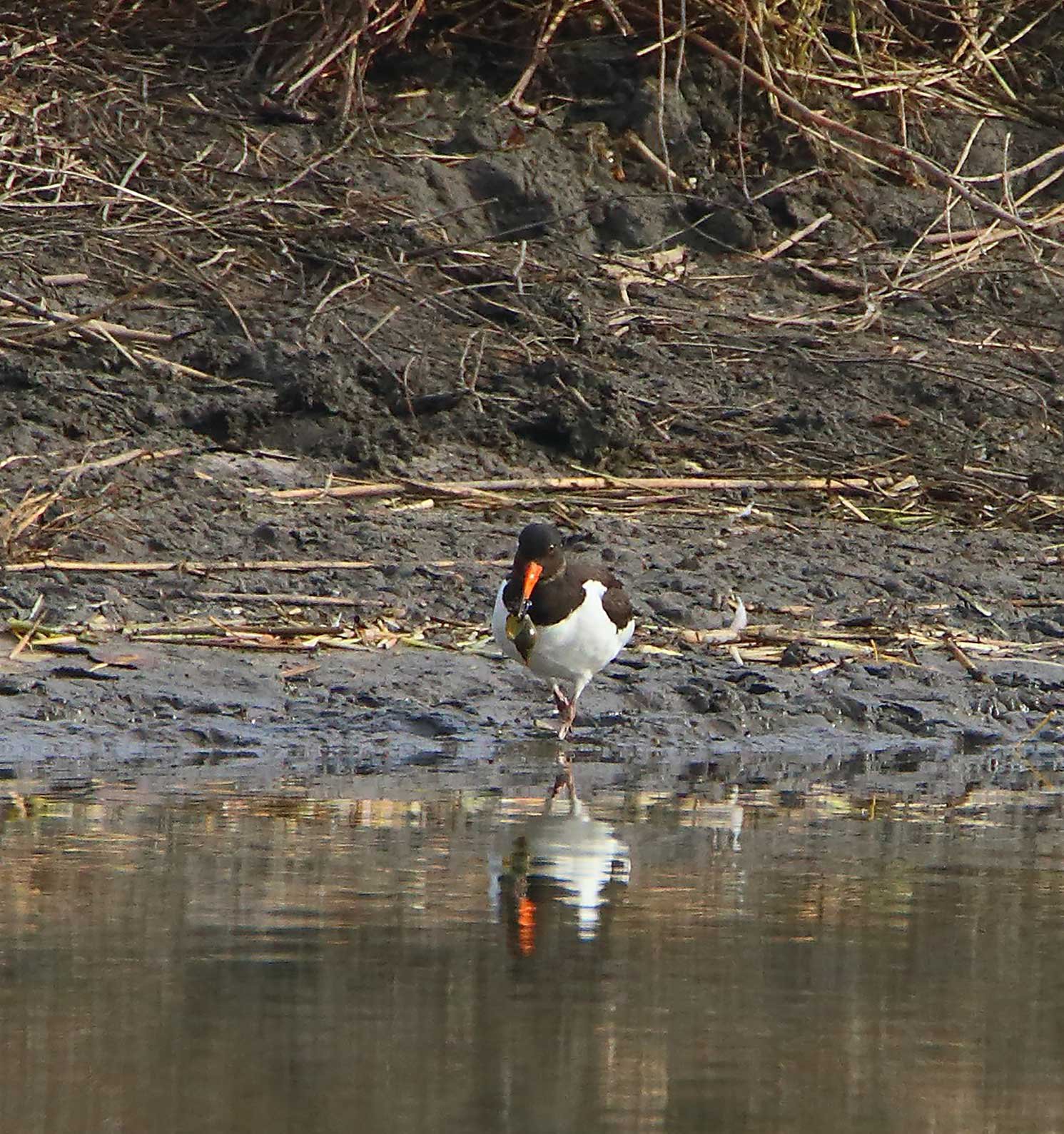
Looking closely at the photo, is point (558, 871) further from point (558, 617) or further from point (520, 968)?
point (558, 617)

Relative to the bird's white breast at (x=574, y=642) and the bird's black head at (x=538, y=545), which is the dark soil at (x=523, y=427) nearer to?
the bird's white breast at (x=574, y=642)

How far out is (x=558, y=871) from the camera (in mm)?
5871

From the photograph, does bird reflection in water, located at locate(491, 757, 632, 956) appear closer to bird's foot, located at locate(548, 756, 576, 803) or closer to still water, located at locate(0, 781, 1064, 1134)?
still water, located at locate(0, 781, 1064, 1134)

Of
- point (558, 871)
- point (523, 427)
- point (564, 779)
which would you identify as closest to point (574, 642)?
point (564, 779)

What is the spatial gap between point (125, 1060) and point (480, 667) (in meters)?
4.58

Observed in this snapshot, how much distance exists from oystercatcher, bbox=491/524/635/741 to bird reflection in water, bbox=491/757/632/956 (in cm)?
112

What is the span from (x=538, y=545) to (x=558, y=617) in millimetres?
306

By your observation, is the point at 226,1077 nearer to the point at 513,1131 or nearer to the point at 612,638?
the point at 513,1131

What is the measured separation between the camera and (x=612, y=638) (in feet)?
26.5

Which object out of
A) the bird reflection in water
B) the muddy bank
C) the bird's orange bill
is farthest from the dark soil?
the bird reflection in water

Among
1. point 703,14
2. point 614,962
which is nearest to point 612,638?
point 614,962

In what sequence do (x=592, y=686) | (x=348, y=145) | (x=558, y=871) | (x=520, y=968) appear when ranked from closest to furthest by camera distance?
1. (x=520, y=968)
2. (x=558, y=871)
3. (x=592, y=686)
4. (x=348, y=145)

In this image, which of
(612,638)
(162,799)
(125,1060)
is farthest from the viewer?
(612,638)

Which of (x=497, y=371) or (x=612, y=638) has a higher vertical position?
(x=497, y=371)
